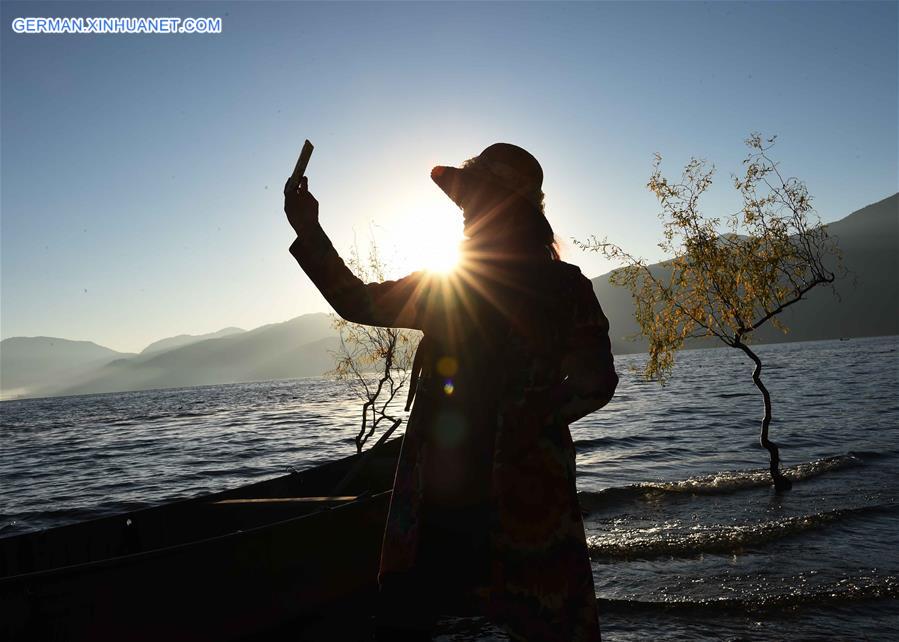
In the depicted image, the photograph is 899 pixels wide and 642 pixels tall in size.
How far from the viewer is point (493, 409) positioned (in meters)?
2.18

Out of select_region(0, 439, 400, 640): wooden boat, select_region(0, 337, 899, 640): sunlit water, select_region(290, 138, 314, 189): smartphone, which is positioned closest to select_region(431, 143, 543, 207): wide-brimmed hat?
select_region(290, 138, 314, 189): smartphone

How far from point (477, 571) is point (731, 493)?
13.2 metres

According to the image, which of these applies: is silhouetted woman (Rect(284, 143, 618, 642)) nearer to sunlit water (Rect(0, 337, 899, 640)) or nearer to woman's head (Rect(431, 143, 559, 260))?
woman's head (Rect(431, 143, 559, 260))

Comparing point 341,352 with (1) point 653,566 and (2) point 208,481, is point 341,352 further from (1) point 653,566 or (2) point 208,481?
(1) point 653,566

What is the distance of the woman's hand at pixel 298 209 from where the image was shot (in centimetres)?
221

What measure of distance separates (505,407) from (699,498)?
12.8m

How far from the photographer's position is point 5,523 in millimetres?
16406

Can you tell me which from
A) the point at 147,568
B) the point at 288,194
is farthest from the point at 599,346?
the point at 147,568

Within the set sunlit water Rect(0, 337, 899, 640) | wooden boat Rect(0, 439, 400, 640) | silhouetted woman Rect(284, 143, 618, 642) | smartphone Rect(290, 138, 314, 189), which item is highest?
smartphone Rect(290, 138, 314, 189)

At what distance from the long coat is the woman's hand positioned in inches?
1.7

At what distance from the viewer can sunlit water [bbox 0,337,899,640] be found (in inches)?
283

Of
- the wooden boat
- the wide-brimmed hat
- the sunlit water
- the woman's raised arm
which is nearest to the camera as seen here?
the woman's raised arm

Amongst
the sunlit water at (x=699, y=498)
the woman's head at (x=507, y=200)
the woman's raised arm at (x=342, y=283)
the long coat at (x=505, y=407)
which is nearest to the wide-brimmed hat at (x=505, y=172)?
the woman's head at (x=507, y=200)

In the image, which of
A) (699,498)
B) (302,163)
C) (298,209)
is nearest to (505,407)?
(298,209)
